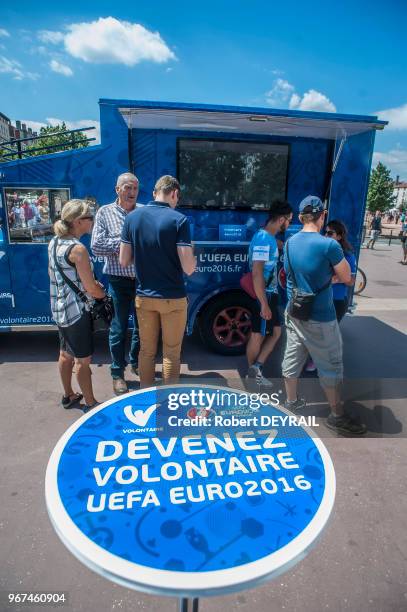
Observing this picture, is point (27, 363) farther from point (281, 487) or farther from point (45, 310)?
point (281, 487)

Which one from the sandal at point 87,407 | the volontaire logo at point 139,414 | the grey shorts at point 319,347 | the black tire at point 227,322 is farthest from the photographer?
the black tire at point 227,322

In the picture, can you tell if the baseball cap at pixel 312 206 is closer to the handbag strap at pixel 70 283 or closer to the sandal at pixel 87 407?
the handbag strap at pixel 70 283

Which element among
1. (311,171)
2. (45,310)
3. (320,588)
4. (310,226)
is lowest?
(320,588)

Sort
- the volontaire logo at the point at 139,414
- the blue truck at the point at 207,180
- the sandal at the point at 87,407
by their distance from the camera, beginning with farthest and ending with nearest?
the blue truck at the point at 207,180 < the sandal at the point at 87,407 < the volontaire logo at the point at 139,414

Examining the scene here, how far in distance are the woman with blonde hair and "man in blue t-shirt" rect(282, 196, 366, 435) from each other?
1.59m

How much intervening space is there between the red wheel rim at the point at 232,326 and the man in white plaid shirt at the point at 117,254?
1.38 meters

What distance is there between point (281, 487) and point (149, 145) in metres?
4.19

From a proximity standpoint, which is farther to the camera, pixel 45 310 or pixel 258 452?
pixel 45 310

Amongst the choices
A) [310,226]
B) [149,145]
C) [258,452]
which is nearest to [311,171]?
[149,145]

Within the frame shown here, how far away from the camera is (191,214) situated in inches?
199

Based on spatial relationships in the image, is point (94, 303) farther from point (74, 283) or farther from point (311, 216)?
point (311, 216)

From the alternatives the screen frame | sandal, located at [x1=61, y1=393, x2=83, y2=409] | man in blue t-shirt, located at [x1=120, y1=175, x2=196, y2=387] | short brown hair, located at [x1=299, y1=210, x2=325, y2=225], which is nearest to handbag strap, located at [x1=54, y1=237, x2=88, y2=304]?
man in blue t-shirt, located at [x1=120, y1=175, x2=196, y2=387]

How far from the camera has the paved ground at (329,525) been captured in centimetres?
194

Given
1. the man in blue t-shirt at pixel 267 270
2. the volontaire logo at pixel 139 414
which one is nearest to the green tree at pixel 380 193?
the man in blue t-shirt at pixel 267 270
